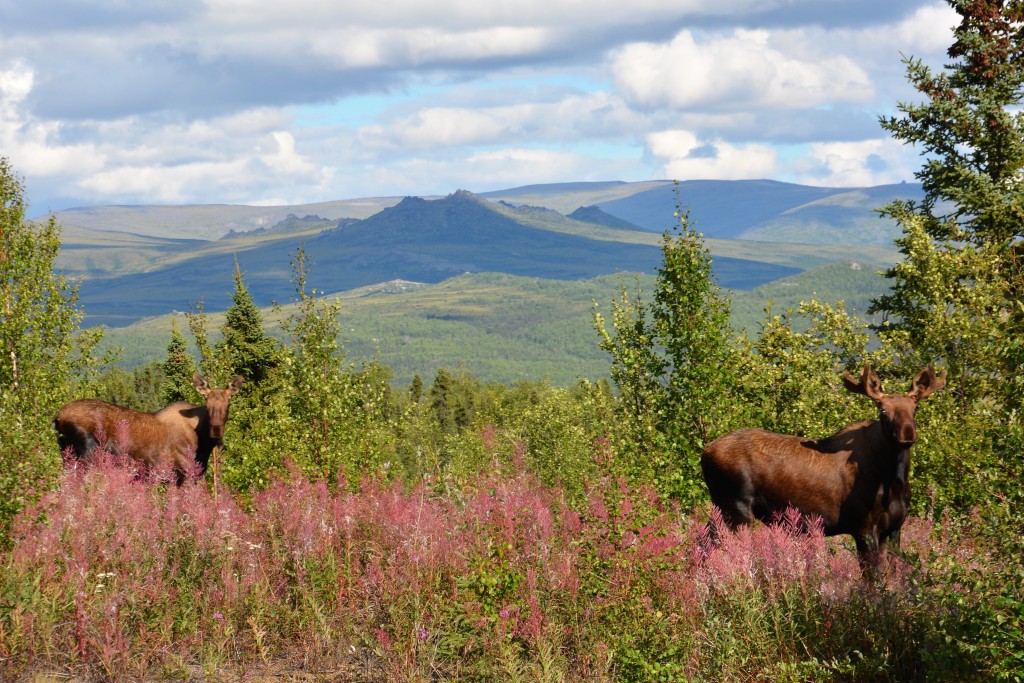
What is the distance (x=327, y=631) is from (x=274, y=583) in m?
1.27

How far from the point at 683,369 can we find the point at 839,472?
6.49m

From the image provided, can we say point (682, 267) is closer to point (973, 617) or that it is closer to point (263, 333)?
point (973, 617)

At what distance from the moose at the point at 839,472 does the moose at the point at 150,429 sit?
10364 millimetres

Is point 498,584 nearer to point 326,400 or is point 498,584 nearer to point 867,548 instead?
point 867,548

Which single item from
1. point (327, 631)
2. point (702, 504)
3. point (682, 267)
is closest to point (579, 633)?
point (327, 631)

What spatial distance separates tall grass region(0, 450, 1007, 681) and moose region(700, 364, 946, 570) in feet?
3.34

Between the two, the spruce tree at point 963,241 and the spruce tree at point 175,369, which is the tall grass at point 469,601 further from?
the spruce tree at point 175,369

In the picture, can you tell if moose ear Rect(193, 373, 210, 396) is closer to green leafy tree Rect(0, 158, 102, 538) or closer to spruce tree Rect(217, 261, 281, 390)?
green leafy tree Rect(0, 158, 102, 538)

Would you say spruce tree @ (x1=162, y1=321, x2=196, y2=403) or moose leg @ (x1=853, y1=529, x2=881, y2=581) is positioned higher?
moose leg @ (x1=853, y1=529, x2=881, y2=581)

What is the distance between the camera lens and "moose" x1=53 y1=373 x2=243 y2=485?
18.0 meters

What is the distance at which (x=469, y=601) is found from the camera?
25.8ft

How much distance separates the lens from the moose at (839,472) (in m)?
10.6

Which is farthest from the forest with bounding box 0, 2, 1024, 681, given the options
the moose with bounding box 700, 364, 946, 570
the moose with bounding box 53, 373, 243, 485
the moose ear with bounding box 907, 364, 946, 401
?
the moose with bounding box 53, 373, 243, 485

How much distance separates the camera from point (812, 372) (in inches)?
774
